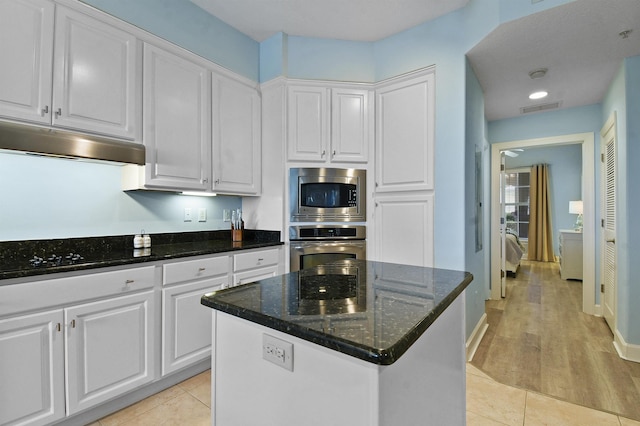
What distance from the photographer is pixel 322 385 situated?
0.77 meters

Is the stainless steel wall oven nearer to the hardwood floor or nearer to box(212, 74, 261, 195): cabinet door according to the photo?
box(212, 74, 261, 195): cabinet door

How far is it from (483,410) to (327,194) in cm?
192

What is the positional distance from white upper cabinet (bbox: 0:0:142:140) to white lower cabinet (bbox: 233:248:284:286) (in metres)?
1.15

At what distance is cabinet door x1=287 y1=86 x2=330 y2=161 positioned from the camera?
287 centimetres

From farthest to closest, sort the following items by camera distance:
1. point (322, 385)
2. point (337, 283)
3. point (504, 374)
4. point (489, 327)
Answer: point (489, 327) < point (504, 374) < point (337, 283) < point (322, 385)

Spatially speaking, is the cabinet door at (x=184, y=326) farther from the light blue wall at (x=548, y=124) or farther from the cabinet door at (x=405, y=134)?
the light blue wall at (x=548, y=124)

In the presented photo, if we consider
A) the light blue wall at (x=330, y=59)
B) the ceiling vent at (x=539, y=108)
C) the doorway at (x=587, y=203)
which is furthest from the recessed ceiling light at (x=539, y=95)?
the light blue wall at (x=330, y=59)

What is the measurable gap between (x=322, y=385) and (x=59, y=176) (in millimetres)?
2153

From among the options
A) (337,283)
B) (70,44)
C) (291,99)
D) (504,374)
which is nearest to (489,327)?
(504,374)

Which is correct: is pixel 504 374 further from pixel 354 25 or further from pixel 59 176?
pixel 59 176

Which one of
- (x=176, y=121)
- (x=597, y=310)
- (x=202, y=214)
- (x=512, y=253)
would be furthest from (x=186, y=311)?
(x=512, y=253)

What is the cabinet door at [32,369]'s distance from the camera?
1.42 meters

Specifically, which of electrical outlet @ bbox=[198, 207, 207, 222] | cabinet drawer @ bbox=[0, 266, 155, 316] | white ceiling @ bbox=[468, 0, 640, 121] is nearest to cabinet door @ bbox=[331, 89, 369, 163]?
white ceiling @ bbox=[468, 0, 640, 121]

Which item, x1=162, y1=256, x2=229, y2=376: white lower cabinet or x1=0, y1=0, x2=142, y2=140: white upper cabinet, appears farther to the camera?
x1=162, y1=256, x2=229, y2=376: white lower cabinet
